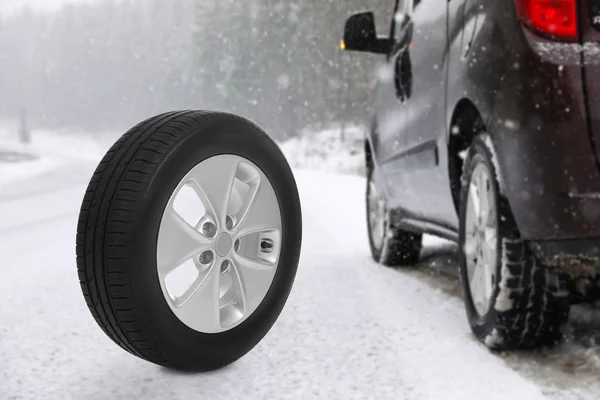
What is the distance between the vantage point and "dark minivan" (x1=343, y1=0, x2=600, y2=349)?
2.27m

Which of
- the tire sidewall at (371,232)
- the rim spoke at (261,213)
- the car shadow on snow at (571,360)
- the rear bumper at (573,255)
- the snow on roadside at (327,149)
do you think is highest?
the rim spoke at (261,213)

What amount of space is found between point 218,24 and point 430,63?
63.7 meters

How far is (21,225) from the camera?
801cm

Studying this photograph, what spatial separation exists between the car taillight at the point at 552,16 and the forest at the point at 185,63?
34723mm

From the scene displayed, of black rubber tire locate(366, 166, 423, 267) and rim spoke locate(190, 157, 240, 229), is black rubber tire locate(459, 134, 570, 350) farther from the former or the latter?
black rubber tire locate(366, 166, 423, 267)

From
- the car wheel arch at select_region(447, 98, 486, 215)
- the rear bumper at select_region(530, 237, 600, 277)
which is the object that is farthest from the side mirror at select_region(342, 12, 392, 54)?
the rear bumper at select_region(530, 237, 600, 277)

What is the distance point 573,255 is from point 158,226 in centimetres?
139

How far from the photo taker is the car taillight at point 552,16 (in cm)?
228

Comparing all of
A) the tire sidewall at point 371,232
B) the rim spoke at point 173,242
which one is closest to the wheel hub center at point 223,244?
the rim spoke at point 173,242

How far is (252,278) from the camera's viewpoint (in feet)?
8.59

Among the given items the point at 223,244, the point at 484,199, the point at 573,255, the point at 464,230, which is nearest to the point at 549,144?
the point at 573,255

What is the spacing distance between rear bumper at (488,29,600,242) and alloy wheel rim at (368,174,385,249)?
110 inches

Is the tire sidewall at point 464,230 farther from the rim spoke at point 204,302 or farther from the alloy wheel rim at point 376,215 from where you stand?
the alloy wheel rim at point 376,215

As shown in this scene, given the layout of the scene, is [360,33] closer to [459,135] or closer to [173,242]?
[459,135]
